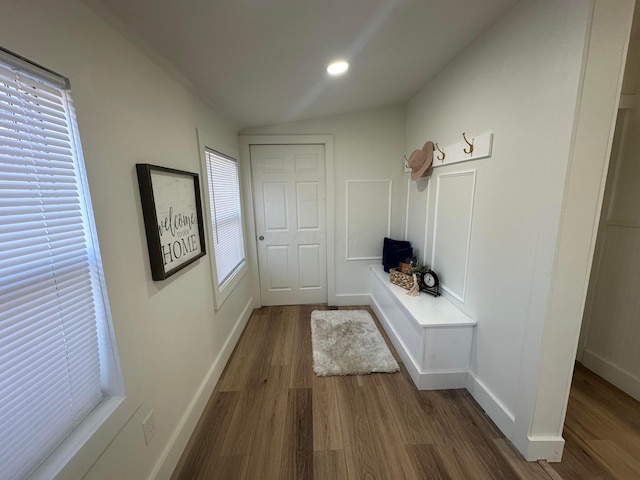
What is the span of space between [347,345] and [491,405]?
1.12 metres

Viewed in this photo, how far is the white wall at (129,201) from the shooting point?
82cm

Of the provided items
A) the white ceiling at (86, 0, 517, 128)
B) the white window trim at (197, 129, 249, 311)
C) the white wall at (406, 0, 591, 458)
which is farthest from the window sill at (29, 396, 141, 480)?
the white wall at (406, 0, 591, 458)

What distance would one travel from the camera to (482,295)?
5.49ft

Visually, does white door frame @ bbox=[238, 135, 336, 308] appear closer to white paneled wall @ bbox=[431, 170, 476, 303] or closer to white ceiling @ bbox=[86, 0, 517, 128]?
white ceiling @ bbox=[86, 0, 517, 128]

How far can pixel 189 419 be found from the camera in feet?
5.03

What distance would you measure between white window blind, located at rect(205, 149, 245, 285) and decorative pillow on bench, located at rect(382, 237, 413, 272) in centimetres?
157

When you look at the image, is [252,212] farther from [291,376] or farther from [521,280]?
[521,280]

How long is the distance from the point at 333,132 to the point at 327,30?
160cm

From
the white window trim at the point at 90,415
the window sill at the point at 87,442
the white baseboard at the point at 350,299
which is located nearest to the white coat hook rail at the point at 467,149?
the white baseboard at the point at 350,299

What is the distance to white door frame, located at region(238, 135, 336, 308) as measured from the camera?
111 inches

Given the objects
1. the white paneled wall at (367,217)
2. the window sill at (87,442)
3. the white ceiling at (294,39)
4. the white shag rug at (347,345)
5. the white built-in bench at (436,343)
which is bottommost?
the white shag rug at (347,345)

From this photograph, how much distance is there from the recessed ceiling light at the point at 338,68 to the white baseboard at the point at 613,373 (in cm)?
276

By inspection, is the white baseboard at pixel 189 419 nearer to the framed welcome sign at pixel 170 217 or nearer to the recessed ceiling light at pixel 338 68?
the framed welcome sign at pixel 170 217

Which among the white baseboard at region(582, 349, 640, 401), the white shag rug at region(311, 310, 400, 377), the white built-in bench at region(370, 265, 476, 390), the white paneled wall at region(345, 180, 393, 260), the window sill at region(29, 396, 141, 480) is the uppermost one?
the white paneled wall at region(345, 180, 393, 260)
